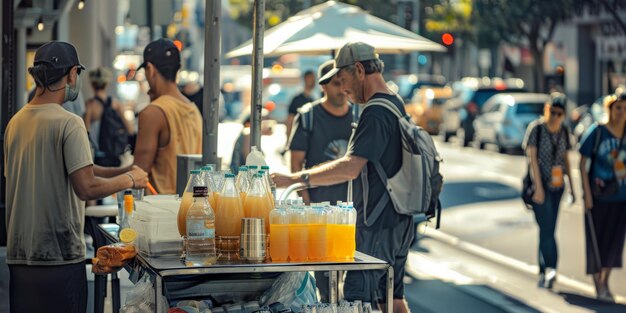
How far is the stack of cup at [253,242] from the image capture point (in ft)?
19.5

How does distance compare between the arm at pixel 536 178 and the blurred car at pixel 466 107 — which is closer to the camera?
the arm at pixel 536 178

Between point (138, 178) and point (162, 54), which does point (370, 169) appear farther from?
point (138, 178)

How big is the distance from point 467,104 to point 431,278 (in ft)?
91.6

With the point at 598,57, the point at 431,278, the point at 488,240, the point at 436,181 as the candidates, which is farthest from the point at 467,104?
the point at 436,181

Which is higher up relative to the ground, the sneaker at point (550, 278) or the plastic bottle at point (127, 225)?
the plastic bottle at point (127, 225)

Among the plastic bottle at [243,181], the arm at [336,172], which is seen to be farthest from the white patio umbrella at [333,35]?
the plastic bottle at [243,181]

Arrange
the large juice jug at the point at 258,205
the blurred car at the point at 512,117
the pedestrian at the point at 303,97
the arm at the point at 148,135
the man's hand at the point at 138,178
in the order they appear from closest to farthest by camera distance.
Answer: the large juice jug at the point at 258,205
the man's hand at the point at 138,178
the arm at the point at 148,135
the pedestrian at the point at 303,97
the blurred car at the point at 512,117

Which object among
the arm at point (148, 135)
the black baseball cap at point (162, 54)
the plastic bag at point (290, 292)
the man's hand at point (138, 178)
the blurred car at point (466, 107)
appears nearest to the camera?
the plastic bag at point (290, 292)

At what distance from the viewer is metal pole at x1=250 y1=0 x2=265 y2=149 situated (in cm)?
776

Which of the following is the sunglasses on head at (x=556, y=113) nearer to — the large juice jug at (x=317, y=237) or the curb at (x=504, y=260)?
the curb at (x=504, y=260)

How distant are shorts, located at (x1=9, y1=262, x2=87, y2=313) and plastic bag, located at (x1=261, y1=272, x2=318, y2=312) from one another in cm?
94

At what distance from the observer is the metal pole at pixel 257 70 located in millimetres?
7762

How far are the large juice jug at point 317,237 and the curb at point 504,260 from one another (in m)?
4.97

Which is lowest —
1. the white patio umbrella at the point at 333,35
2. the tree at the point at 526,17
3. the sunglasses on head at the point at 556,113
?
the sunglasses on head at the point at 556,113
